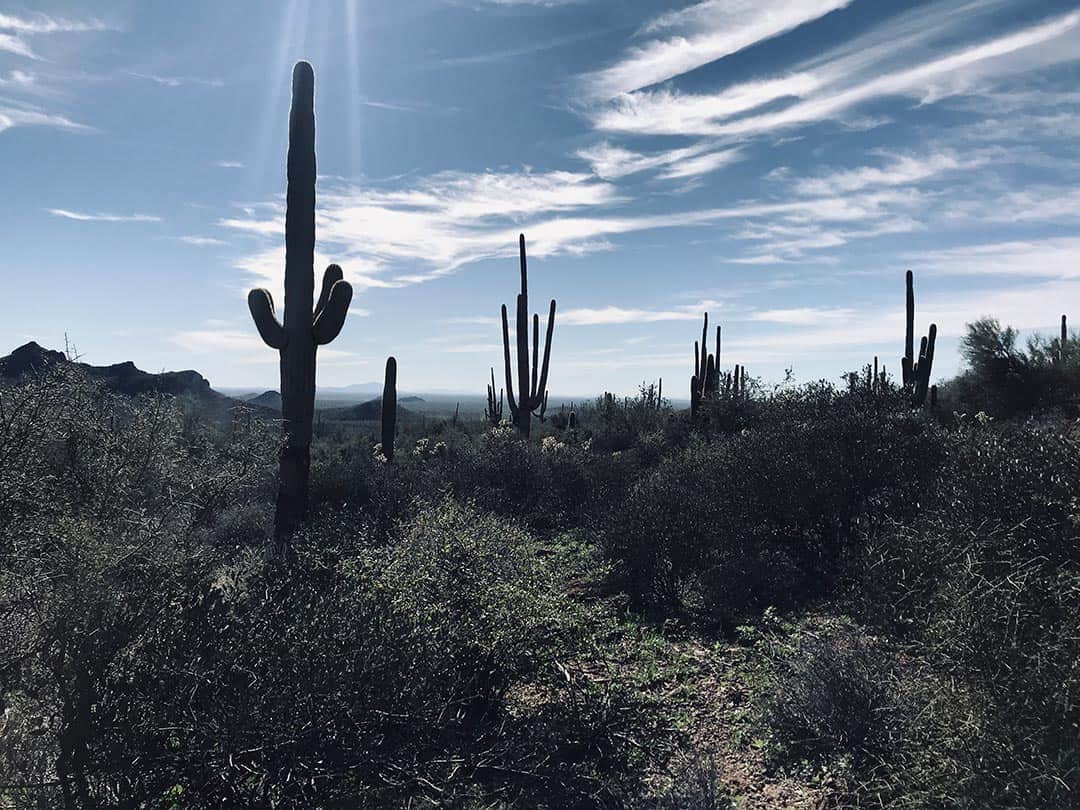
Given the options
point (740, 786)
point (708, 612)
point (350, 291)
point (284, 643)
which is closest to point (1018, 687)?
point (740, 786)

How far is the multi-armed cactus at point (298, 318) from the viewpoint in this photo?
10.7m

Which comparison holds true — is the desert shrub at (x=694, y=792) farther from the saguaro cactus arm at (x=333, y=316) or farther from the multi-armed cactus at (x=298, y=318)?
the saguaro cactus arm at (x=333, y=316)

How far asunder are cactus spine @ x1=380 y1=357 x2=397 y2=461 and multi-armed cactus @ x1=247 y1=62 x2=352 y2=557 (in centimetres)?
784

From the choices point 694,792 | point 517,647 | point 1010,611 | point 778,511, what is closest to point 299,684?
point 517,647

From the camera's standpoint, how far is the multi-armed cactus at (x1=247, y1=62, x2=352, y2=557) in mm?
10680

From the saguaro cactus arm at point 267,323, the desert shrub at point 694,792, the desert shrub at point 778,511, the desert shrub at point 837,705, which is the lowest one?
the desert shrub at point 694,792

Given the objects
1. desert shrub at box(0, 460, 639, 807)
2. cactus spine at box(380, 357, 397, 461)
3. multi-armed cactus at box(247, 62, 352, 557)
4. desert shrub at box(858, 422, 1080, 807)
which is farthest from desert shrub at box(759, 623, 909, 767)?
cactus spine at box(380, 357, 397, 461)

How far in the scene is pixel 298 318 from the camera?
1103 cm

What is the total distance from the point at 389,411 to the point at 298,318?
1049cm

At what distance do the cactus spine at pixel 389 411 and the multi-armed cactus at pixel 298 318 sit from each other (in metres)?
7.84

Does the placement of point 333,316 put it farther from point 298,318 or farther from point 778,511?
point 778,511

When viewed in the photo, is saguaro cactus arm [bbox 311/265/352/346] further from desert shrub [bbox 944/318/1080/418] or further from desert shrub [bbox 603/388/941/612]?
desert shrub [bbox 944/318/1080/418]

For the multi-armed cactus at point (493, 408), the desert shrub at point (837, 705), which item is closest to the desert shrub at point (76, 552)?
the desert shrub at point (837, 705)

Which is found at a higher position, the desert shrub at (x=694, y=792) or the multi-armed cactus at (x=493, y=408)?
the multi-armed cactus at (x=493, y=408)
